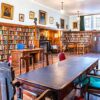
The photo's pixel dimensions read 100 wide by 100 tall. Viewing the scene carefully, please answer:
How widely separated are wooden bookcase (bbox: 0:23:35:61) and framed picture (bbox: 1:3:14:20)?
521 millimetres

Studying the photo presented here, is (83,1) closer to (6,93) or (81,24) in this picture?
(81,24)

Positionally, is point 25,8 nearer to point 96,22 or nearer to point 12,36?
point 12,36

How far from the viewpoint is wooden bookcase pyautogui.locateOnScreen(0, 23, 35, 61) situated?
8.09 metres

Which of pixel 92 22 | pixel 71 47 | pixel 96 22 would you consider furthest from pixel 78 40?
pixel 96 22

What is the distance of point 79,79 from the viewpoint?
8.35 feet

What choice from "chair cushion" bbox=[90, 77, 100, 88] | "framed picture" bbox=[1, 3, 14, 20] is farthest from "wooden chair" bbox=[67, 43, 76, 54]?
"chair cushion" bbox=[90, 77, 100, 88]

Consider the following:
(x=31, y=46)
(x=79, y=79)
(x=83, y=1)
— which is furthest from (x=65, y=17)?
(x=79, y=79)

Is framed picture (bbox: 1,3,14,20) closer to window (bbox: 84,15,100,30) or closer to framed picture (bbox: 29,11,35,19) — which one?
framed picture (bbox: 29,11,35,19)

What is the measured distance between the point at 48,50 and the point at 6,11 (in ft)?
16.1

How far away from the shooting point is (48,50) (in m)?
12.3

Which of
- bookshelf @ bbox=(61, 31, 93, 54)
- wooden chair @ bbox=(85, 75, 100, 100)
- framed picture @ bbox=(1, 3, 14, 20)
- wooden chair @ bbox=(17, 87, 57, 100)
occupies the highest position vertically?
framed picture @ bbox=(1, 3, 14, 20)

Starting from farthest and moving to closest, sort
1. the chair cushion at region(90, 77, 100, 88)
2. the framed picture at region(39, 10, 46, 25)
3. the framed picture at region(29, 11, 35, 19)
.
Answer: the framed picture at region(39, 10, 46, 25) → the framed picture at region(29, 11, 35, 19) → the chair cushion at region(90, 77, 100, 88)

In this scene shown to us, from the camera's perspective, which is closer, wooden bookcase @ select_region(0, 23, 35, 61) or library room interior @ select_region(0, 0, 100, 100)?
library room interior @ select_region(0, 0, 100, 100)

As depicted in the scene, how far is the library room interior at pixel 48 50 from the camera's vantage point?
89.6 inches
